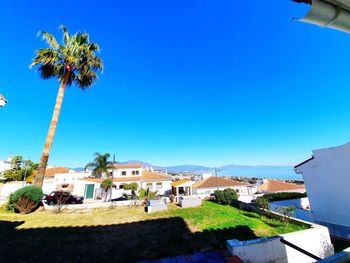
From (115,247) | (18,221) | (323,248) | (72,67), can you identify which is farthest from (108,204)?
(323,248)

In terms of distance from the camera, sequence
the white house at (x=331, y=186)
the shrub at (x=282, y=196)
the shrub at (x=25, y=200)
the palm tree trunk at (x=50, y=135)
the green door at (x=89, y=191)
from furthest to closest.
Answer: the green door at (x=89, y=191), the shrub at (x=282, y=196), the palm tree trunk at (x=50, y=135), the shrub at (x=25, y=200), the white house at (x=331, y=186)

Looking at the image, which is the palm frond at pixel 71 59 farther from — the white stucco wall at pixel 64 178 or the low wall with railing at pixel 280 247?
the white stucco wall at pixel 64 178

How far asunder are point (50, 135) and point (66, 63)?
21.3 feet

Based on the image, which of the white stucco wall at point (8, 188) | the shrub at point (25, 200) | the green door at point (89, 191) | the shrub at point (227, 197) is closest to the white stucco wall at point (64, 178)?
the green door at point (89, 191)

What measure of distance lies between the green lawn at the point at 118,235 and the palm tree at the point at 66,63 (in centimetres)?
673

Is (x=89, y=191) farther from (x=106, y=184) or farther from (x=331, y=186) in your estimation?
(x=331, y=186)

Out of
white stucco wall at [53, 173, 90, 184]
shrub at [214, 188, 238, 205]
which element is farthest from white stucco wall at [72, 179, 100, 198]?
shrub at [214, 188, 238, 205]

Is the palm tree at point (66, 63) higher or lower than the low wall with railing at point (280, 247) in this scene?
higher

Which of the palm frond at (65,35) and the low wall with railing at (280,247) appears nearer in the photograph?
the low wall with railing at (280,247)

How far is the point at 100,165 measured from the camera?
4112 cm

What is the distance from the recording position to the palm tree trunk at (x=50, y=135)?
14055 millimetres

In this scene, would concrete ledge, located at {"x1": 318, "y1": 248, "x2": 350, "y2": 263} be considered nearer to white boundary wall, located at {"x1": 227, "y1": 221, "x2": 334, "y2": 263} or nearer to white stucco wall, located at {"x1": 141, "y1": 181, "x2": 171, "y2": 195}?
white boundary wall, located at {"x1": 227, "y1": 221, "x2": 334, "y2": 263}

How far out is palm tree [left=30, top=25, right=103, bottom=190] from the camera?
15.3 meters

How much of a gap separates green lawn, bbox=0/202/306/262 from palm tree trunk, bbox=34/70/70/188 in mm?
3048
